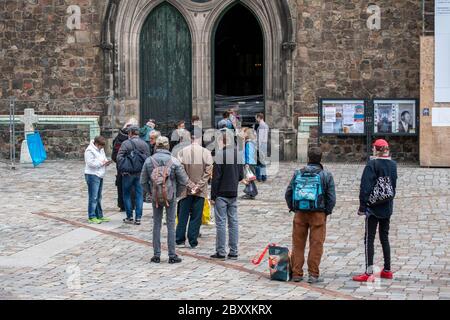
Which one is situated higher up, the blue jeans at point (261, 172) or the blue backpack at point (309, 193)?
the blue backpack at point (309, 193)

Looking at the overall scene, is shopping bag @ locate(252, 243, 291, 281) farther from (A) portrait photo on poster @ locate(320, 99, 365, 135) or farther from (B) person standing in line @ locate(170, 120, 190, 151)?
(A) portrait photo on poster @ locate(320, 99, 365, 135)

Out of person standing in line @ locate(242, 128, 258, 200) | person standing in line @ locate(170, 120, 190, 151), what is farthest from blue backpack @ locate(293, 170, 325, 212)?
person standing in line @ locate(242, 128, 258, 200)

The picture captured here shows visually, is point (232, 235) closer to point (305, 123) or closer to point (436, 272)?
point (436, 272)

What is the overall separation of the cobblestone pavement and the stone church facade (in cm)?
429

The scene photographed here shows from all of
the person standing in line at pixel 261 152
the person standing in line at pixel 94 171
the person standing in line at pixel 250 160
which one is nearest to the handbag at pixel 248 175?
the person standing in line at pixel 250 160

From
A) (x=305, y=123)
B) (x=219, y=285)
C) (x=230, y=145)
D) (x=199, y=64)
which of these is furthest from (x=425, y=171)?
(x=219, y=285)

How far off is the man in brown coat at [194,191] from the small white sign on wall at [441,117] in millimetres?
9862

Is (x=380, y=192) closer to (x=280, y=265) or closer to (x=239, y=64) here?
(x=280, y=265)

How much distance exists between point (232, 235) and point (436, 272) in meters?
2.68

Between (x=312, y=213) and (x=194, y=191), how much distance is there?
2708 millimetres

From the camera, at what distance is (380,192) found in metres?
12.0

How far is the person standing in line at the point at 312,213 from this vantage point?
11859mm

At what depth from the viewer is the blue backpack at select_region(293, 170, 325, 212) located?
11.8m

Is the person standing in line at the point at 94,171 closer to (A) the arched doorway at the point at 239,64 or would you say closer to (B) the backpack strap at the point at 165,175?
(B) the backpack strap at the point at 165,175
